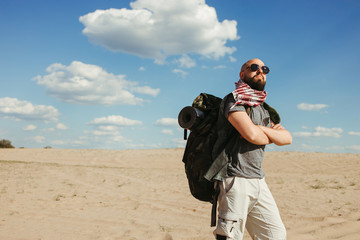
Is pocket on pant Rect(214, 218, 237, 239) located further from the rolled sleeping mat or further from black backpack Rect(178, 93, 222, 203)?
the rolled sleeping mat

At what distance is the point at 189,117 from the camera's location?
8.38 ft

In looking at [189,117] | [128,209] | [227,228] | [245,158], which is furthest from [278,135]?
[128,209]

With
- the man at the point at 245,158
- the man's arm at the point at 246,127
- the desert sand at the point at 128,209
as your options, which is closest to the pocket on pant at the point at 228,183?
the man at the point at 245,158

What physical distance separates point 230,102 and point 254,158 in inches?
19.7

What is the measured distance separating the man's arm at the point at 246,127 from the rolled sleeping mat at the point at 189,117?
25 cm

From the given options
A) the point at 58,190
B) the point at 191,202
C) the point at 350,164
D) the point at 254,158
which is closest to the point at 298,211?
the point at 191,202

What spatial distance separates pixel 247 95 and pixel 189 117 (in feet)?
1.63

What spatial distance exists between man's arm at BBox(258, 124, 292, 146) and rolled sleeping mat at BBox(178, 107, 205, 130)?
0.50 meters

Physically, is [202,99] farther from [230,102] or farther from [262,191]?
[262,191]

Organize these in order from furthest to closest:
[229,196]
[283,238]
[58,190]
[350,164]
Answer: [350,164] < [58,190] < [283,238] < [229,196]

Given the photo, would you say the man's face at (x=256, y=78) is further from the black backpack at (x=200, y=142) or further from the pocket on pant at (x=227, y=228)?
the pocket on pant at (x=227, y=228)

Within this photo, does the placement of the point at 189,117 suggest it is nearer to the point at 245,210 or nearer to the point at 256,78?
the point at 256,78

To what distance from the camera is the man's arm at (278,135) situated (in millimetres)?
2516

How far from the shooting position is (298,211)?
7133mm
